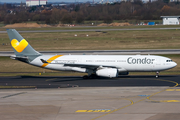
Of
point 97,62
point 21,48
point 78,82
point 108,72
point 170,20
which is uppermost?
point 170,20

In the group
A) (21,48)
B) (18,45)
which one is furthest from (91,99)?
(18,45)

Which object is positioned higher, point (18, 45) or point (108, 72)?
point (18, 45)

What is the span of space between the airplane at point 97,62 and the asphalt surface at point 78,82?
1.53 meters

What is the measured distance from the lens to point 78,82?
43875 mm

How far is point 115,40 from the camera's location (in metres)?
92.5

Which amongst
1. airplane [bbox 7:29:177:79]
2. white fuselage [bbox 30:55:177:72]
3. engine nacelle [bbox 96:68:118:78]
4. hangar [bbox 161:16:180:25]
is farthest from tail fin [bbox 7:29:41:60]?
hangar [bbox 161:16:180:25]

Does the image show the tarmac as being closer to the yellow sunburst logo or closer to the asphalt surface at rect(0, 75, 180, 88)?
the asphalt surface at rect(0, 75, 180, 88)

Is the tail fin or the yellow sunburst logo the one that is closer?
the tail fin

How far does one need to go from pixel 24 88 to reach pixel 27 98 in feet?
22.8

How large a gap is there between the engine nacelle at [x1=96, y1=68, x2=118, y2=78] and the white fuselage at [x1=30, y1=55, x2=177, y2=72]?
1560 millimetres

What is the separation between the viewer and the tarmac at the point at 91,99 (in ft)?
84.0

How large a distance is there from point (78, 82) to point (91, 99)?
1260 cm

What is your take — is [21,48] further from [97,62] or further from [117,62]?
[117,62]

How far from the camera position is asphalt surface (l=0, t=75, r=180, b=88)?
40844mm
